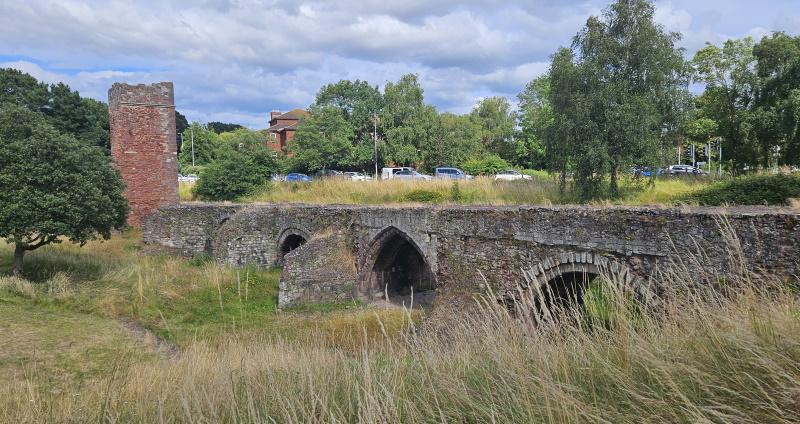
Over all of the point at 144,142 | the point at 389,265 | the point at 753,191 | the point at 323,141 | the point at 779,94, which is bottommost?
the point at 389,265

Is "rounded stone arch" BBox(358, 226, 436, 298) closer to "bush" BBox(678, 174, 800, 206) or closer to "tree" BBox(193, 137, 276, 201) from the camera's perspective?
"bush" BBox(678, 174, 800, 206)

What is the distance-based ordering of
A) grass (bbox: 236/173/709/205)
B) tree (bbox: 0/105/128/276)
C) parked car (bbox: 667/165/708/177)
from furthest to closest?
parked car (bbox: 667/165/708/177) < grass (bbox: 236/173/709/205) < tree (bbox: 0/105/128/276)

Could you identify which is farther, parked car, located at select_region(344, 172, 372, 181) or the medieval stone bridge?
parked car, located at select_region(344, 172, 372, 181)

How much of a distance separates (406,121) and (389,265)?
942 inches

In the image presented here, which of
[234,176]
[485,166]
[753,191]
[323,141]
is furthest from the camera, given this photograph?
[485,166]

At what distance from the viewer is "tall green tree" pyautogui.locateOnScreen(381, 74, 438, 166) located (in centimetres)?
3809

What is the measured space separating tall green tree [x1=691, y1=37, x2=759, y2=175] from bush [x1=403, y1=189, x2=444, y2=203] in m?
9.91

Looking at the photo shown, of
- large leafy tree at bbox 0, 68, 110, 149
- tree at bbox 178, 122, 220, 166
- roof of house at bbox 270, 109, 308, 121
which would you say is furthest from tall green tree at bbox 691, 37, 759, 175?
roof of house at bbox 270, 109, 308, 121

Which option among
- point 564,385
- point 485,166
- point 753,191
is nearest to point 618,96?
point 753,191

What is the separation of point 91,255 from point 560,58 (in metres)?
17.2

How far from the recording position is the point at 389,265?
648 inches

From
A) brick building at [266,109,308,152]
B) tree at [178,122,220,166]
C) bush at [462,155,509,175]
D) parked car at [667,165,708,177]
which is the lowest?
parked car at [667,165,708,177]

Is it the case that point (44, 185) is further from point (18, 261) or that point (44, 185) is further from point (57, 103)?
point (57, 103)

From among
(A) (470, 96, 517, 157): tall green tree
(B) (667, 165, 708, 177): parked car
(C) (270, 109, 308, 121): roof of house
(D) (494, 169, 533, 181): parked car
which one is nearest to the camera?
(B) (667, 165, 708, 177): parked car
